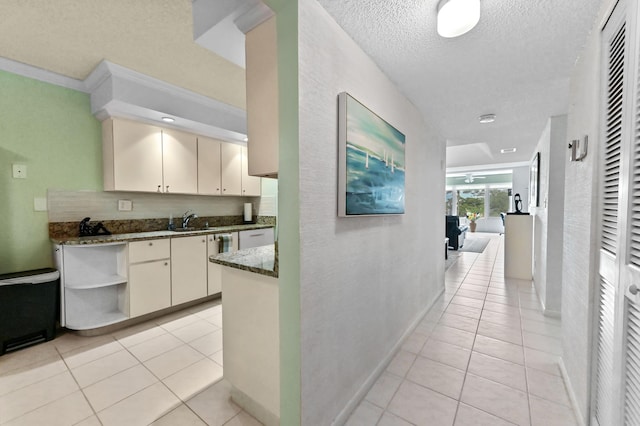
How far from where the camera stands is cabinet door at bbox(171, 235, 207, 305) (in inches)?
115

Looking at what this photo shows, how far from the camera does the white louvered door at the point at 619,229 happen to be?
2.94 ft

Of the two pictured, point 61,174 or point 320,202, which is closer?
point 320,202

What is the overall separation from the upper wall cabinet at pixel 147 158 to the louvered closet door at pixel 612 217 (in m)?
3.71

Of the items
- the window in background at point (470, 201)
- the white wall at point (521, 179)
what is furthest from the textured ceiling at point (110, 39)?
the window in background at point (470, 201)

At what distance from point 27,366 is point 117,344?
547 millimetres

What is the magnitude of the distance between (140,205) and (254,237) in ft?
4.87

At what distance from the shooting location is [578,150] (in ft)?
4.93

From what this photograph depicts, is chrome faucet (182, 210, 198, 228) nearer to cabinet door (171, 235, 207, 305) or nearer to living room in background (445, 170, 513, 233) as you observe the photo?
cabinet door (171, 235, 207, 305)

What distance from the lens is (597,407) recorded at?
4.11ft

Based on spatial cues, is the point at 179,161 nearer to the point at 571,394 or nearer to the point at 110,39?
the point at 110,39

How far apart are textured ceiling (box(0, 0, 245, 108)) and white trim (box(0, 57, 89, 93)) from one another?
0.22 ft

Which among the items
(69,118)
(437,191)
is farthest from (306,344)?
(69,118)

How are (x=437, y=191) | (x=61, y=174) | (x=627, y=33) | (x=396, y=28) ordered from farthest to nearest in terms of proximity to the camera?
(x=437, y=191) → (x=61, y=174) → (x=396, y=28) → (x=627, y=33)

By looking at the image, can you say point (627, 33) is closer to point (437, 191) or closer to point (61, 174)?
point (437, 191)
